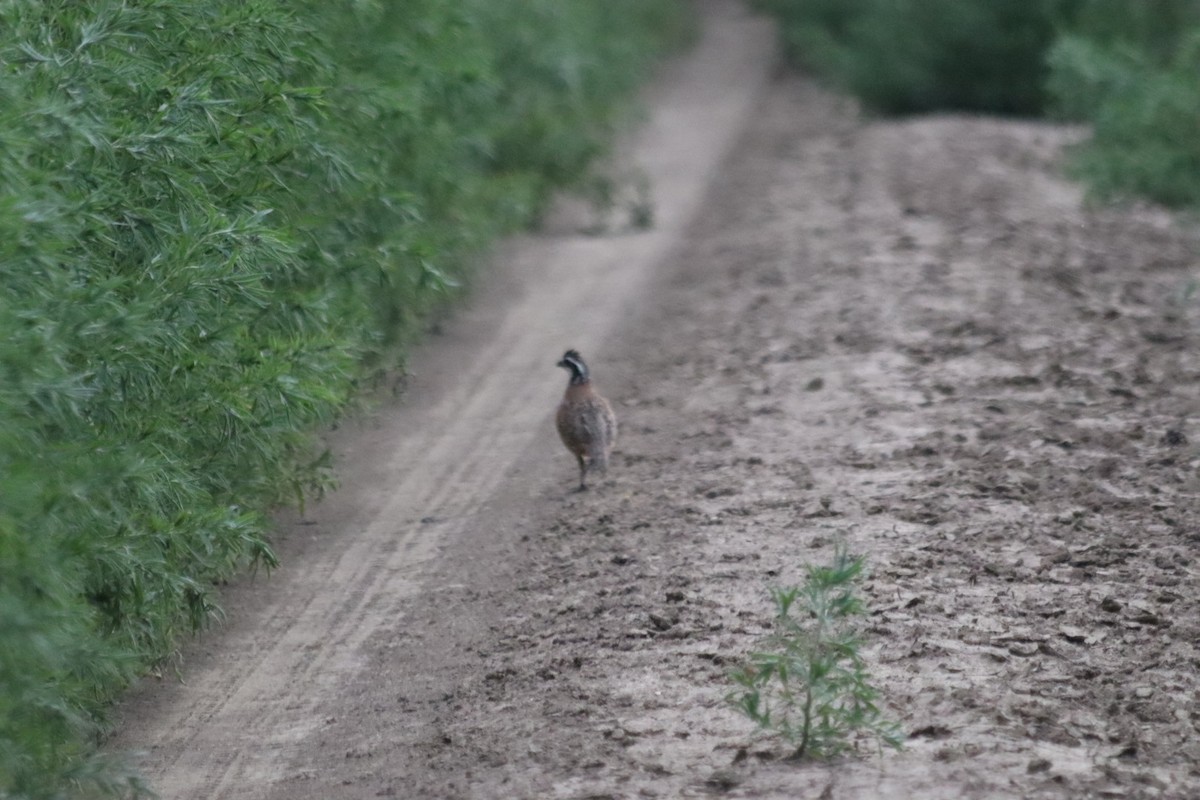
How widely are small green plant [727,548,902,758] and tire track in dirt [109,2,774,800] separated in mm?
1944

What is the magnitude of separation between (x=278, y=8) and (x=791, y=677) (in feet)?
13.1

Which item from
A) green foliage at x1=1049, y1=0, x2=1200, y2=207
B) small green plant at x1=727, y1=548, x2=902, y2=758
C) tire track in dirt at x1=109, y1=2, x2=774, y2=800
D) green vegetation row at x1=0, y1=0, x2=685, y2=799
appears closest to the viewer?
green vegetation row at x1=0, y1=0, x2=685, y2=799

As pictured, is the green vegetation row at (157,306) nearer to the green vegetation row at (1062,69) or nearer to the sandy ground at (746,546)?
the sandy ground at (746,546)

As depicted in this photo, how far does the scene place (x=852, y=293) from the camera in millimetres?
12148

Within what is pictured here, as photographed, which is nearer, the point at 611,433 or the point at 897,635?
the point at 897,635

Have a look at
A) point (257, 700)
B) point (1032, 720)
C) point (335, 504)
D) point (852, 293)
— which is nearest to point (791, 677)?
point (1032, 720)

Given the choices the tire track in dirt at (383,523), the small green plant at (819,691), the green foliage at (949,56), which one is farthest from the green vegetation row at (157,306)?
the green foliage at (949,56)

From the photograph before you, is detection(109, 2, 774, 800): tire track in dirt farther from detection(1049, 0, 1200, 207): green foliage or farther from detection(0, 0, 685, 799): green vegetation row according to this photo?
detection(1049, 0, 1200, 207): green foliage

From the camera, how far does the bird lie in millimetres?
8609

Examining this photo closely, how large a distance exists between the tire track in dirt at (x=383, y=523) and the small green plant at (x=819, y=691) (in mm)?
1944

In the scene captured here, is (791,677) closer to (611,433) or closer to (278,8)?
(611,433)

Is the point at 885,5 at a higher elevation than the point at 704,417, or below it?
higher

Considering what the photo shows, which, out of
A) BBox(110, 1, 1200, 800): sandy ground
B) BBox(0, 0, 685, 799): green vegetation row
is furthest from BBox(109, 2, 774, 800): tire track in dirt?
BBox(0, 0, 685, 799): green vegetation row

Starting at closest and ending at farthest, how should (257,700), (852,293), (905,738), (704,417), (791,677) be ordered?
(905,738)
(791,677)
(257,700)
(704,417)
(852,293)
